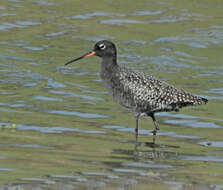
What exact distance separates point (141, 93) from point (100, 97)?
395 centimetres

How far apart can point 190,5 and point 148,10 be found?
2503 millimetres

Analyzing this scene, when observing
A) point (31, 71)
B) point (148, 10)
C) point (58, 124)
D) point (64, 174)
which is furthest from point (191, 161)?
point (148, 10)

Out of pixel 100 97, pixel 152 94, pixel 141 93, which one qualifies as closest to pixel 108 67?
pixel 141 93

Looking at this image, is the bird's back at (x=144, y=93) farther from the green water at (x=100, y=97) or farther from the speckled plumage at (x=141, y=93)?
the green water at (x=100, y=97)

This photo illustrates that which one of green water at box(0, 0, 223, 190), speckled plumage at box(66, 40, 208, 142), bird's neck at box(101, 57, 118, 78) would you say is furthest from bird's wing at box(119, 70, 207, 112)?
green water at box(0, 0, 223, 190)

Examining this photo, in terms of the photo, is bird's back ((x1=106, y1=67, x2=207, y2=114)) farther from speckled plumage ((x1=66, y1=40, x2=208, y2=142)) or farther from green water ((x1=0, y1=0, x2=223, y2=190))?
green water ((x1=0, y1=0, x2=223, y2=190))

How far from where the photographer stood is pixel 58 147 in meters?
12.0

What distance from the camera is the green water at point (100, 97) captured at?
10.3 m

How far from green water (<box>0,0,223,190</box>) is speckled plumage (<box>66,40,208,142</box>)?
1.70 feet

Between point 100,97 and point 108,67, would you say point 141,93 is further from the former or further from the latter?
point 100,97

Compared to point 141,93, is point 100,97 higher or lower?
lower

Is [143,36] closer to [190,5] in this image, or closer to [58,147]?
[190,5]

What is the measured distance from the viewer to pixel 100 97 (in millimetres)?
18031

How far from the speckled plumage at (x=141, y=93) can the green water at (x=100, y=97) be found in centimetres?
52
